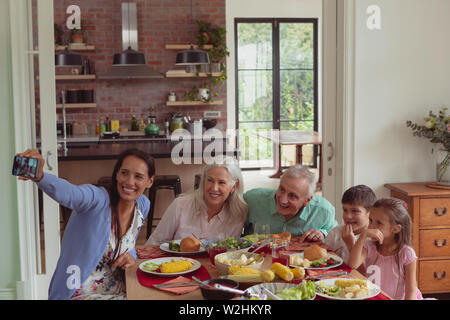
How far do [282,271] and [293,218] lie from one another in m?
0.79

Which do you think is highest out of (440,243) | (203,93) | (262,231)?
(203,93)

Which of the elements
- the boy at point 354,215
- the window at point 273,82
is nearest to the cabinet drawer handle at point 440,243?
the boy at point 354,215

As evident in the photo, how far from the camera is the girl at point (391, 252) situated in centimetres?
223

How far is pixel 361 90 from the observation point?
3.79 metres

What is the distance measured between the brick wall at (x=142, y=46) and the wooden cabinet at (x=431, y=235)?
16.2ft

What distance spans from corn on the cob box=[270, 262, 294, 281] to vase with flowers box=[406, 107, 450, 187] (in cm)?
222

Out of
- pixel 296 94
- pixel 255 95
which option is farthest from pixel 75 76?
pixel 296 94

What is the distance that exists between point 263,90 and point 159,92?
235 centimetres

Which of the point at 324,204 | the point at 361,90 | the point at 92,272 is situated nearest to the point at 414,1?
the point at 361,90

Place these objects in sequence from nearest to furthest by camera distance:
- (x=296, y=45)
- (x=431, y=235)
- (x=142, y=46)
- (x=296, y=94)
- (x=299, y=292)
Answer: (x=299, y=292) → (x=431, y=235) → (x=142, y=46) → (x=296, y=45) → (x=296, y=94)

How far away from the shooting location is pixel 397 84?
12.6 feet

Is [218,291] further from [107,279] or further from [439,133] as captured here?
[439,133]

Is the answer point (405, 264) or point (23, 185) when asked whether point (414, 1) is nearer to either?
point (405, 264)

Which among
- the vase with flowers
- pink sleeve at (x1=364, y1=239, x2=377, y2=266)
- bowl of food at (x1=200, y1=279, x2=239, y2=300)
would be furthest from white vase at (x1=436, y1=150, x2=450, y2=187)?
bowl of food at (x1=200, y1=279, x2=239, y2=300)
